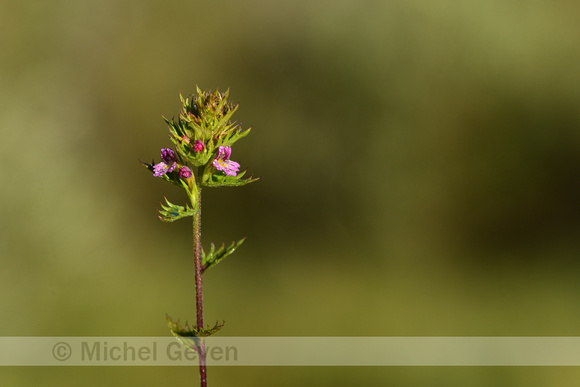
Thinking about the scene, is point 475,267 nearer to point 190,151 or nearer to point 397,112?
point 397,112

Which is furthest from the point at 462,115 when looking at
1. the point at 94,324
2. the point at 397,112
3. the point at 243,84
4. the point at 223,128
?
the point at 223,128

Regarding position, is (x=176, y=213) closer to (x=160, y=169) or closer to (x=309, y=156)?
(x=160, y=169)

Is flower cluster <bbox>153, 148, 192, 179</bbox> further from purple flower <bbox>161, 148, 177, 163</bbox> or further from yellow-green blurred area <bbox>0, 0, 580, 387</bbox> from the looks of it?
yellow-green blurred area <bbox>0, 0, 580, 387</bbox>

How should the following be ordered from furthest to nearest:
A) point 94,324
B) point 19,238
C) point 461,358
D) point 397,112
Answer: point 397,112
point 19,238
point 94,324
point 461,358

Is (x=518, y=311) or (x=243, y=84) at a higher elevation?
(x=243, y=84)

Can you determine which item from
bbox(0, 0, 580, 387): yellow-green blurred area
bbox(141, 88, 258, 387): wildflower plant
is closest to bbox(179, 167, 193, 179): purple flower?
bbox(141, 88, 258, 387): wildflower plant

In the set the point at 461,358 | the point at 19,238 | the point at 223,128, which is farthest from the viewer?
the point at 19,238

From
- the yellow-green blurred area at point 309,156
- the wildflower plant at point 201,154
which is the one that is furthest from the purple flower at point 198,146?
the yellow-green blurred area at point 309,156
